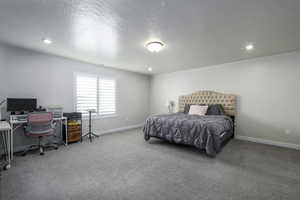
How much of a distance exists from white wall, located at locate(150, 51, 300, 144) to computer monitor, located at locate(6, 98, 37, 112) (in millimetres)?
5292

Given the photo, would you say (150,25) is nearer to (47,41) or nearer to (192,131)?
(47,41)

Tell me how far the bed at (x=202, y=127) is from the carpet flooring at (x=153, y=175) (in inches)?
11.3

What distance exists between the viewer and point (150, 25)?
7.63 ft

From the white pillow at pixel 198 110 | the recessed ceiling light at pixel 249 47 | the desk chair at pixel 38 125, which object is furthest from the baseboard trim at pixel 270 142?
the desk chair at pixel 38 125

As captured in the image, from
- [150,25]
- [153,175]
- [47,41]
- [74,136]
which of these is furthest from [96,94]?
[153,175]

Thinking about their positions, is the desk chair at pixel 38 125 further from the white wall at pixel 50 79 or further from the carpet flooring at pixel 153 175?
the white wall at pixel 50 79

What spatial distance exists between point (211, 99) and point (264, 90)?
4.94 feet

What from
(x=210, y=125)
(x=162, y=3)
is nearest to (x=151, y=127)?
(x=210, y=125)

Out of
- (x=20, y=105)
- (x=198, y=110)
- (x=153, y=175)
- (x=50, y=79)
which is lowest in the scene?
(x=153, y=175)

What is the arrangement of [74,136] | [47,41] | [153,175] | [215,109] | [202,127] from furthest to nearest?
[215,109] → [74,136] → [202,127] → [47,41] → [153,175]

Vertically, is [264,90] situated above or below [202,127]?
above

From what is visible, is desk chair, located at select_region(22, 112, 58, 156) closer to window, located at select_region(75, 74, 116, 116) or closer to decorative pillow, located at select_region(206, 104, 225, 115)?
window, located at select_region(75, 74, 116, 116)

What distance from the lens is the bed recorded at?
9.95 feet

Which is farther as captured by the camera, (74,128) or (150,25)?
(74,128)
